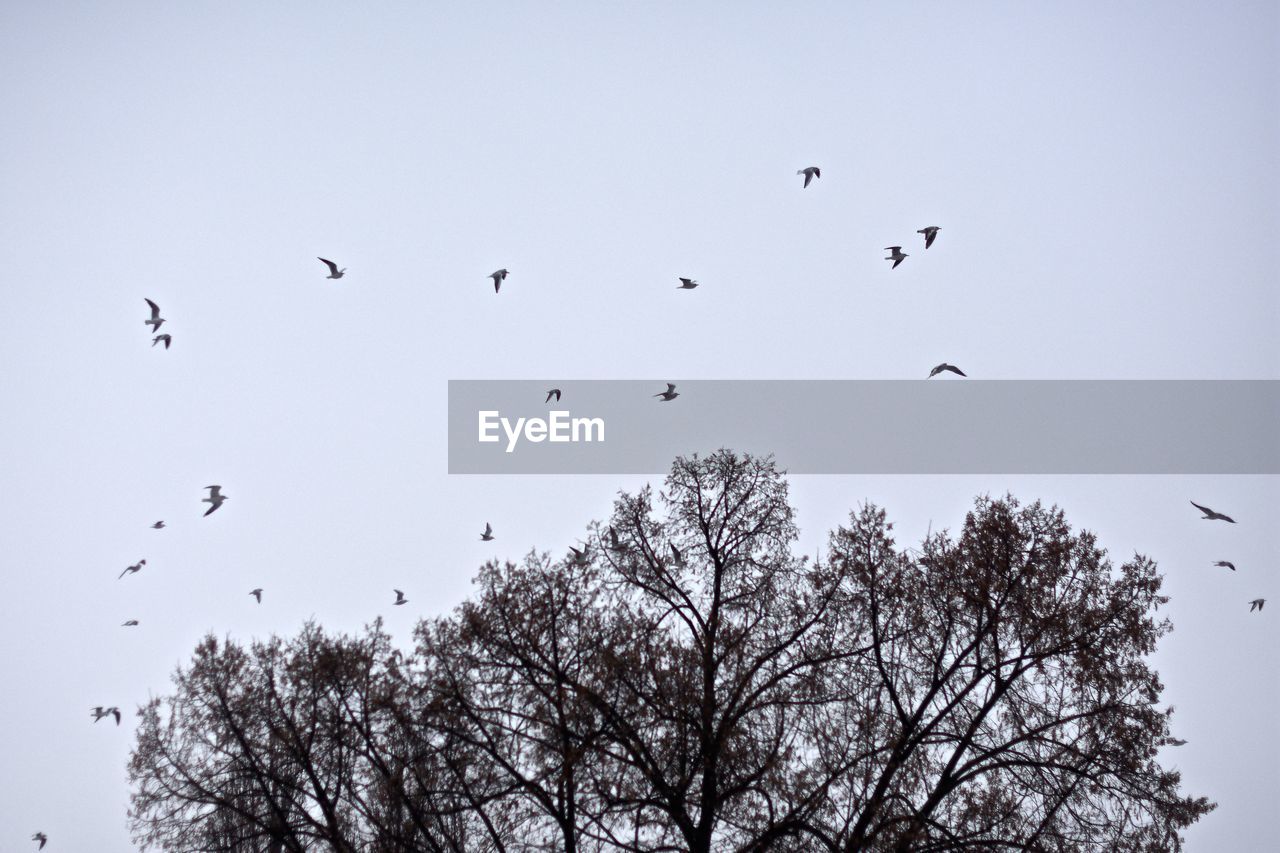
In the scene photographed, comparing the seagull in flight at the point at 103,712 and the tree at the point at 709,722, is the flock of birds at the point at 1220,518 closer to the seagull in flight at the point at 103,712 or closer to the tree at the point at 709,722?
the tree at the point at 709,722

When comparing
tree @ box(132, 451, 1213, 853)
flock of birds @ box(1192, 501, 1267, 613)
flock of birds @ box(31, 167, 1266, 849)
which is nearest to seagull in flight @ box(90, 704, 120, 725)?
flock of birds @ box(31, 167, 1266, 849)

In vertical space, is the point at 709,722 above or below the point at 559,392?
below

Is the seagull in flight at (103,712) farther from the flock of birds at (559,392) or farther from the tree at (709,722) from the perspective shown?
the tree at (709,722)

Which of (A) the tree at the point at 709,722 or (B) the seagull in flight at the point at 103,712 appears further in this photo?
(B) the seagull in flight at the point at 103,712

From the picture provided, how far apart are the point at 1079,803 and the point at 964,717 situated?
2340mm

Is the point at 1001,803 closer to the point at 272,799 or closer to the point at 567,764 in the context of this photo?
the point at 567,764

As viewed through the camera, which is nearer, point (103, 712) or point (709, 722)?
point (709, 722)

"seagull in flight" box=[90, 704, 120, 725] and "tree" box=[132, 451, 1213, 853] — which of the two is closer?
"tree" box=[132, 451, 1213, 853]

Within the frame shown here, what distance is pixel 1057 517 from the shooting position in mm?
19625

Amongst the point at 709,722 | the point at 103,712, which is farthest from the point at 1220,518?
the point at 103,712

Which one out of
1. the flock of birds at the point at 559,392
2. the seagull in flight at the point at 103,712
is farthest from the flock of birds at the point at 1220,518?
the seagull in flight at the point at 103,712

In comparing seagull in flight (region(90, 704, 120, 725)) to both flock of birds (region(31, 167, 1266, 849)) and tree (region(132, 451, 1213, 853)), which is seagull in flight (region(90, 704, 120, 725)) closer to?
flock of birds (region(31, 167, 1266, 849))

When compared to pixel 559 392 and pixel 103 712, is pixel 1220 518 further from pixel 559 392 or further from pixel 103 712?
pixel 103 712

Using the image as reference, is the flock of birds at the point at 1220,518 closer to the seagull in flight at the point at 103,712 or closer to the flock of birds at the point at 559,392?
the flock of birds at the point at 559,392
